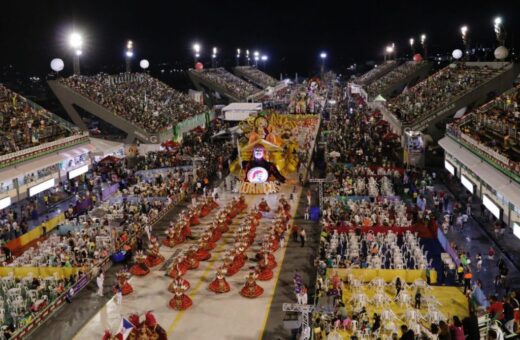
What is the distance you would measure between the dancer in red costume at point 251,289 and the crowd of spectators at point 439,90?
30089mm

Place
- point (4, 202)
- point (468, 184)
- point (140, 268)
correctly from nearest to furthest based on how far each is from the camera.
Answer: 1. point (140, 268)
2. point (4, 202)
3. point (468, 184)

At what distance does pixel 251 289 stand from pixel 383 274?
5138 millimetres

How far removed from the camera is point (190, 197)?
34.5 meters

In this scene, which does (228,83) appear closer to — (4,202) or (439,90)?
(439,90)

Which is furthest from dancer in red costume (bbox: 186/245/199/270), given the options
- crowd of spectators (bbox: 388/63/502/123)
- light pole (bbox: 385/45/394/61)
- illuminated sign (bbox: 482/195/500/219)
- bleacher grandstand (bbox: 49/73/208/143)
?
light pole (bbox: 385/45/394/61)

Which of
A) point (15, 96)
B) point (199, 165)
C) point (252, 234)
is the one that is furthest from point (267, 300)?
point (15, 96)

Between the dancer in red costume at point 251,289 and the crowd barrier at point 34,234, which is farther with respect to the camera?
the crowd barrier at point 34,234

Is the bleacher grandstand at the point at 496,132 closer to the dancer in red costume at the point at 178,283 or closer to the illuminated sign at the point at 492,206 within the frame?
the illuminated sign at the point at 492,206

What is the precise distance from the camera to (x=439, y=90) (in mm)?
53781

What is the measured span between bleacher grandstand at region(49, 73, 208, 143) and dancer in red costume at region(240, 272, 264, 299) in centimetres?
2985

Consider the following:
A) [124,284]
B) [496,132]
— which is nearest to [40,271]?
[124,284]

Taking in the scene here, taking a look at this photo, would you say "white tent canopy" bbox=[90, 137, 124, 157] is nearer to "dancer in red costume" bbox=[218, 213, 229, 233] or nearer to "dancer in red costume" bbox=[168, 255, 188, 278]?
"dancer in red costume" bbox=[218, 213, 229, 233]

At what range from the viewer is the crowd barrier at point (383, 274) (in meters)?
20.7

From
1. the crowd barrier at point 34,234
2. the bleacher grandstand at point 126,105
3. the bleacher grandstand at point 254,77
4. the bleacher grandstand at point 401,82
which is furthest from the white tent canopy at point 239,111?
the bleacher grandstand at point 254,77
